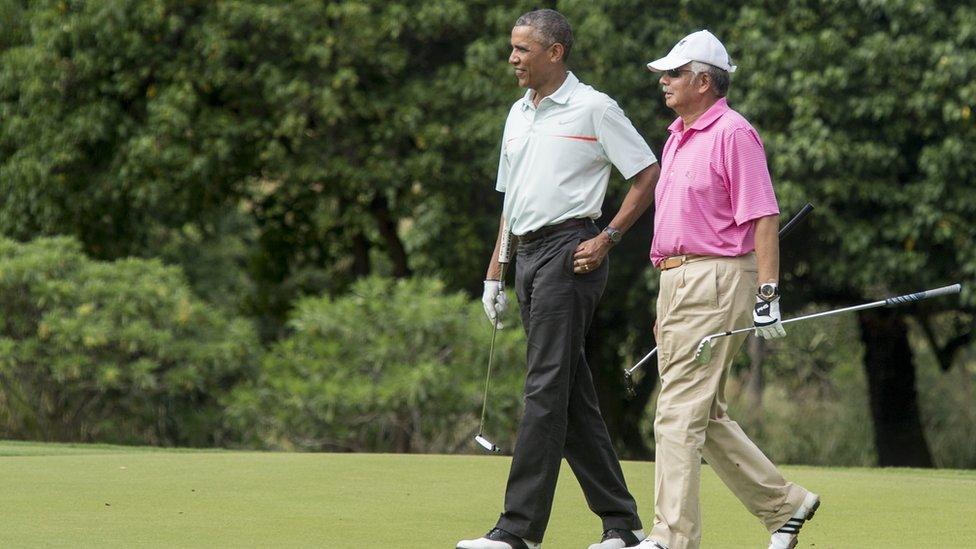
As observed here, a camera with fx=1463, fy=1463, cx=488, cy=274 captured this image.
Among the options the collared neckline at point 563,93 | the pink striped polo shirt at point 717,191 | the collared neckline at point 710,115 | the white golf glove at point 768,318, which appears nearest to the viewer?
the white golf glove at point 768,318

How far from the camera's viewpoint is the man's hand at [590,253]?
17.2 feet

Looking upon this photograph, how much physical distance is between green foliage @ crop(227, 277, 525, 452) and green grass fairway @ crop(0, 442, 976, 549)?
138 inches

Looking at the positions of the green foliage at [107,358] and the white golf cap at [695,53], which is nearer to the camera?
the white golf cap at [695,53]

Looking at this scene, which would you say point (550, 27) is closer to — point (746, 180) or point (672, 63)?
point (672, 63)

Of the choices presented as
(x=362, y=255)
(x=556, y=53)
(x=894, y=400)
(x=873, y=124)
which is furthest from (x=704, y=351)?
(x=894, y=400)

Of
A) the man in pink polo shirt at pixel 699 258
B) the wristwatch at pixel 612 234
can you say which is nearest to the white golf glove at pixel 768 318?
A: the man in pink polo shirt at pixel 699 258

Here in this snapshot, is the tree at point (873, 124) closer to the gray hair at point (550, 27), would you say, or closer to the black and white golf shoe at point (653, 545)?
the gray hair at point (550, 27)

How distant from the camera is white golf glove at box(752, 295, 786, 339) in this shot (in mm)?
4895

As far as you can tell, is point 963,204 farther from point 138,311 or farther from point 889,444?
point 138,311

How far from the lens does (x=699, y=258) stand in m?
5.10

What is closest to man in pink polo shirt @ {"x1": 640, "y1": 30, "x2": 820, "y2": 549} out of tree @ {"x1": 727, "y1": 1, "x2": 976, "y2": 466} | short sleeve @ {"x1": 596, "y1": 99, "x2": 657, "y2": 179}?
short sleeve @ {"x1": 596, "y1": 99, "x2": 657, "y2": 179}

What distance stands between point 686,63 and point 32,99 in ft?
37.4

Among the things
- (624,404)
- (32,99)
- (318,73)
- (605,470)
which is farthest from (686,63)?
(624,404)

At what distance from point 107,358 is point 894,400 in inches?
397
